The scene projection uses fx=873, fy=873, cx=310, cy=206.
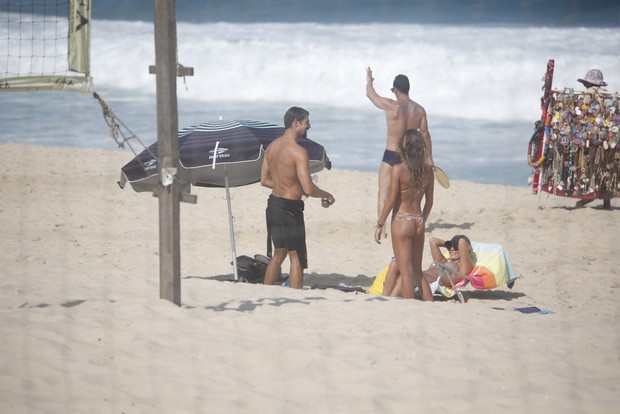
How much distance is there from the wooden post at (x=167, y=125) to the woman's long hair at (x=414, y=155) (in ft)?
6.21

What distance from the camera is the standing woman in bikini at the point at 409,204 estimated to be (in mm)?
6527

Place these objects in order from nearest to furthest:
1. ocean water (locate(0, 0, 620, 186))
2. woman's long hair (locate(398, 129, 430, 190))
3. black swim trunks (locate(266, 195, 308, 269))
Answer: woman's long hair (locate(398, 129, 430, 190))
black swim trunks (locate(266, 195, 308, 269))
ocean water (locate(0, 0, 620, 186))

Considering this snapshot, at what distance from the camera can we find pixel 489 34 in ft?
94.4

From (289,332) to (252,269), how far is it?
224 centimetres

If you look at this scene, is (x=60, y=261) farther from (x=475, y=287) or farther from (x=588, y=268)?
(x=588, y=268)

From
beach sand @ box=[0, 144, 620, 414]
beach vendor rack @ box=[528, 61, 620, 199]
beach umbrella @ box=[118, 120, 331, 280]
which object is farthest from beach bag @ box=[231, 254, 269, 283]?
beach vendor rack @ box=[528, 61, 620, 199]

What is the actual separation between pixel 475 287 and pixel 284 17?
2771 cm

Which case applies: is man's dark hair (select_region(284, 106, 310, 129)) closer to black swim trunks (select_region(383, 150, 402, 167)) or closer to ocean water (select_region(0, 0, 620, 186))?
black swim trunks (select_region(383, 150, 402, 167))

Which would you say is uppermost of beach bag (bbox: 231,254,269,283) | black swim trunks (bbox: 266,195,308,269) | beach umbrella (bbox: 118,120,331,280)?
beach umbrella (bbox: 118,120,331,280)

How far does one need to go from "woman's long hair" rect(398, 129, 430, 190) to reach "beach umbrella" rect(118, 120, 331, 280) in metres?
1.00

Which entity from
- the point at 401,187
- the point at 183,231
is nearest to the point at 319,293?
the point at 401,187

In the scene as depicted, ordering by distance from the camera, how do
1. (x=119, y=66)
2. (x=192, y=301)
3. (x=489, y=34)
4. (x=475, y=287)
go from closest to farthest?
(x=192, y=301)
(x=475, y=287)
(x=119, y=66)
(x=489, y=34)

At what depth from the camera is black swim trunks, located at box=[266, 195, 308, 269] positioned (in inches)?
273

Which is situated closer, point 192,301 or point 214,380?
point 214,380
